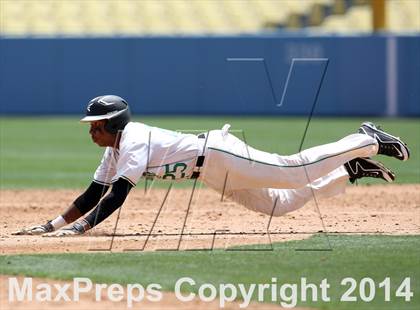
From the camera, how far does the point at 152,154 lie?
7004 mm

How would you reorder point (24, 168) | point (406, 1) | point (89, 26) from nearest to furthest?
point (24, 168)
point (89, 26)
point (406, 1)

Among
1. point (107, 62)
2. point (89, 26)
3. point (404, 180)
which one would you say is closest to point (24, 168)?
point (404, 180)

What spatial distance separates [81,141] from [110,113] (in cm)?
1151

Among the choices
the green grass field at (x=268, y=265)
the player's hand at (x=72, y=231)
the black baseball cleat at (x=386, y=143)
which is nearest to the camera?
the green grass field at (x=268, y=265)

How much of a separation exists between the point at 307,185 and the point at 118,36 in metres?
17.3

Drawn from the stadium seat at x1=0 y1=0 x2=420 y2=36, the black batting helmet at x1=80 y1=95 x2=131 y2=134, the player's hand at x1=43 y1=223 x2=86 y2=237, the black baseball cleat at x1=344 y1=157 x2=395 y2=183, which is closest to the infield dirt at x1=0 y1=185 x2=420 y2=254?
the player's hand at x1=43 y1=223 x2=86 y2=237

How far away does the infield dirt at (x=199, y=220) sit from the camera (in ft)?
23.2

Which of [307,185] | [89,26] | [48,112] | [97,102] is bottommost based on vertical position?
[48,112]

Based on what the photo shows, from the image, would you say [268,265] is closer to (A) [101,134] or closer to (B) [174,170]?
(B) [174,170]

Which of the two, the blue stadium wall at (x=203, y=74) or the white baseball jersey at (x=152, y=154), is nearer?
the white baseball jersey at (x=152, y=154)

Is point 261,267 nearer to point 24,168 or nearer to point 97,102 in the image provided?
point 97,102

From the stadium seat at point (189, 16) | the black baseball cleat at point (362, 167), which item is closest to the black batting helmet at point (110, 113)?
the black baseball cleat at point (362, 167)

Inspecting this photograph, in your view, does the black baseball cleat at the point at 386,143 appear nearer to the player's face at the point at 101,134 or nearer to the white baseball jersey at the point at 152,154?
the white baseball jersey at the point at 152,154

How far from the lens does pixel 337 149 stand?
745 cm
